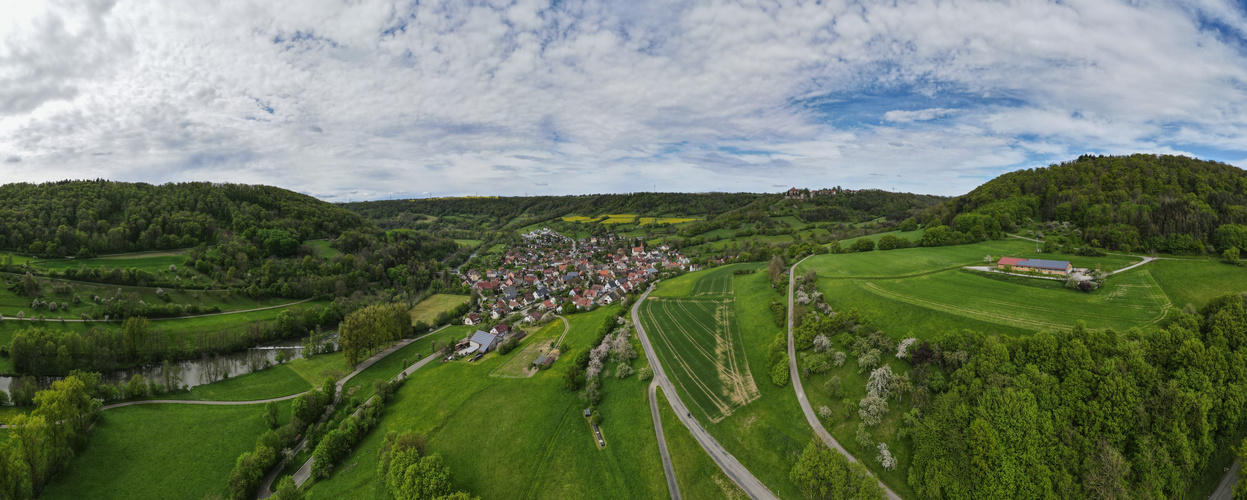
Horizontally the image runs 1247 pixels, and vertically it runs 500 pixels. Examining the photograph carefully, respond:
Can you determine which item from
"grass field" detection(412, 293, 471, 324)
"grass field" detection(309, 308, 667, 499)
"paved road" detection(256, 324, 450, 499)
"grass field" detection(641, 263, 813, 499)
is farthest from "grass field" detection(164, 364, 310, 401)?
"grass field" detection(641, 263, 813, 499)

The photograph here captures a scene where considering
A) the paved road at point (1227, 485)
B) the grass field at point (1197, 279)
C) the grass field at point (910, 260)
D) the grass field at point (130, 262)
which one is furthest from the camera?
the grass field at point (130, 262)

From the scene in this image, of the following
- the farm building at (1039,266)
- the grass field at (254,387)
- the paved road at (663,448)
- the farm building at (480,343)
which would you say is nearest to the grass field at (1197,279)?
the farm building at (1039,266)

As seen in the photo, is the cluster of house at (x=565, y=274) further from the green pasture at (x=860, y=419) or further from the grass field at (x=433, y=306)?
the green pasture at (x=860, y=419)

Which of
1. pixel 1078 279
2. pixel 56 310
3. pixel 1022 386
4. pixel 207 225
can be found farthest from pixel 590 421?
pixel 207 225

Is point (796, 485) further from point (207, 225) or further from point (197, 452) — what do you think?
point (207, 225)

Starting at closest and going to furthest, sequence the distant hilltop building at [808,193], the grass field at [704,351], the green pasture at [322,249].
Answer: the grass field at [704,351] < the green pasture at [322,249] < the distant hilltop building at [808,193]
